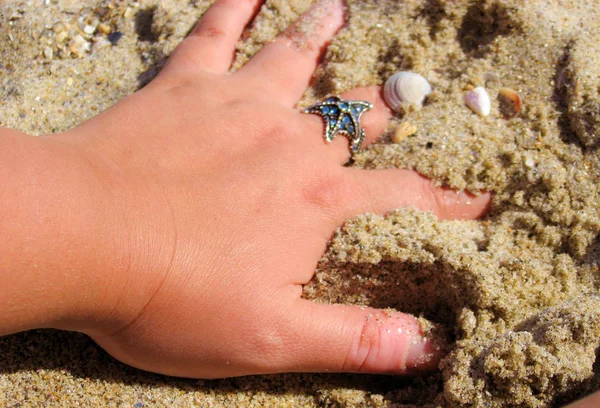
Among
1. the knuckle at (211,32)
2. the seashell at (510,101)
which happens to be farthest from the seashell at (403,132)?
the knuckle at (211,32)

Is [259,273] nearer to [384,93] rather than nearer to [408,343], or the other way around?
[408,343]

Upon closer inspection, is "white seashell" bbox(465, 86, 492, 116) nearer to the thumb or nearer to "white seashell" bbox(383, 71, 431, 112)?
"white seashell" bbox(383, 71, 431, 112)

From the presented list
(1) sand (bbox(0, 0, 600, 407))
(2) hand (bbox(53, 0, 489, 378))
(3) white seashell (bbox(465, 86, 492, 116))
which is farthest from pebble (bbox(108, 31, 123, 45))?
(3) white seashell (bbox(465, 86, 492, 116))

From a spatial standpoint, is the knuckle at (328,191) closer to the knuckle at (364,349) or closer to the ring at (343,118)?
the ring at (343,118)

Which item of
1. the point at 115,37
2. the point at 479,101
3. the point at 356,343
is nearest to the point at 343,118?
the point at 479,101

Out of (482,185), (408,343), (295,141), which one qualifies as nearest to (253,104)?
(295,141)

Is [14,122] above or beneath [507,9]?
beneath
